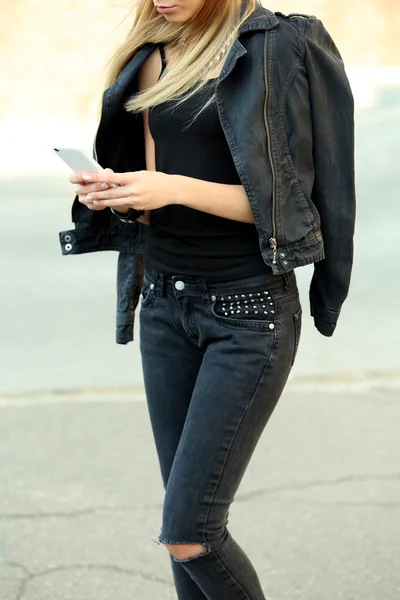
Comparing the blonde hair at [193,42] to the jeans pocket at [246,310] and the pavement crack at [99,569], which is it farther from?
the pavement crack at [99,569]

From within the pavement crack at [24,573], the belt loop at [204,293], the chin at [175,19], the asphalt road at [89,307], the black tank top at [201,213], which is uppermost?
the chin at [175,19]

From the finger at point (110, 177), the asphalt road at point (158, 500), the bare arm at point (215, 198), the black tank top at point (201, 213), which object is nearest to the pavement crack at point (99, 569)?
the asphalt road at point (158, 500)

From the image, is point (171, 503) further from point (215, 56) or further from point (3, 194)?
point (3, 194)

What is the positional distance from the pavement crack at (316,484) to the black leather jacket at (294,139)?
1.43m

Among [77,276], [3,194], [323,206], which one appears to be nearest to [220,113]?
[323,206]

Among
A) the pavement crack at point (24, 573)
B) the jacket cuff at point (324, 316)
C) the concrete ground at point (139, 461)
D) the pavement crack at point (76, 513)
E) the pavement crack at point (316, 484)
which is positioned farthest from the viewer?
the pavement crack at point (316, 484)

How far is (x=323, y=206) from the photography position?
223 centimetres

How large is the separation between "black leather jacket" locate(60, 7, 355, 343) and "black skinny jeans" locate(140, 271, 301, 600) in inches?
4.8

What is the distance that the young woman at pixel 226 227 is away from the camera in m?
2.09

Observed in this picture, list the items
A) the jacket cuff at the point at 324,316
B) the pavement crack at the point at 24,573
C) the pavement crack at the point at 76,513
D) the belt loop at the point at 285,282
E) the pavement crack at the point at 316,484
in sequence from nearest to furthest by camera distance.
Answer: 1. the belt loop at the point at 285,282
2. the jacket cuff at the point at 324,316
3. the pavement crack at the point at 24,573
4. the pavement crack at the point at 76,513
5. the pavement crack at the point at 316,484

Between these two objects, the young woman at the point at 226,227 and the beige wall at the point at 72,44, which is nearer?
the young woman at the point at 226,227

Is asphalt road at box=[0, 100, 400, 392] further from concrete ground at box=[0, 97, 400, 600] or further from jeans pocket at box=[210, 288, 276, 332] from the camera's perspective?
jeans pocket at box=[210, 288, 276, 332]

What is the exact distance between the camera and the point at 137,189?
6.56 feet

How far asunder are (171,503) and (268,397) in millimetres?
317
